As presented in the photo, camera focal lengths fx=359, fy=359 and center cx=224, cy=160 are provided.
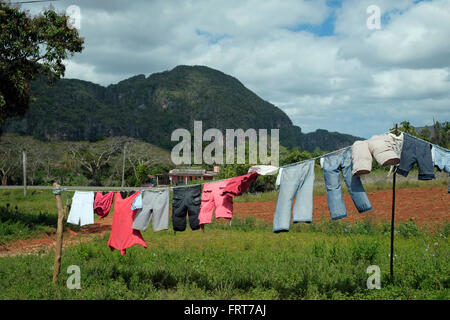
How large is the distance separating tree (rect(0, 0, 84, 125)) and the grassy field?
756 cm

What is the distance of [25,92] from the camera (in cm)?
1444

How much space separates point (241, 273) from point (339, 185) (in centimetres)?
285

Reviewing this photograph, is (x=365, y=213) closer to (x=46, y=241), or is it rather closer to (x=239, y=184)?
(x=239, y=184)

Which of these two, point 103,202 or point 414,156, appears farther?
point 103,202

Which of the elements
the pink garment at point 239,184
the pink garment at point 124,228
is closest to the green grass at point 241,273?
the pink garment at point 124,228

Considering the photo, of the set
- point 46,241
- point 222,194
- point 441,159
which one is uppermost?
point 441,159

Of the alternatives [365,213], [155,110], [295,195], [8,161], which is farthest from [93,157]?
[155,110]

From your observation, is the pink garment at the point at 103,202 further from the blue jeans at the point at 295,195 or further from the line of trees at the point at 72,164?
the line of trees at the point at 72,164

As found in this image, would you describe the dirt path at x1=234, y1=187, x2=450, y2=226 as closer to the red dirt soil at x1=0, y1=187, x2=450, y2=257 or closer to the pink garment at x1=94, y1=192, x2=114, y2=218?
the red dirt soil at x1=0, y1=187, x2=450, y2=257

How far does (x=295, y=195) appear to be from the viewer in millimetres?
6211

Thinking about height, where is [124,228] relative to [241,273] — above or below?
above

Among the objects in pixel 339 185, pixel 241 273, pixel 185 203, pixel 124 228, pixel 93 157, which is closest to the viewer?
pixel 339 185

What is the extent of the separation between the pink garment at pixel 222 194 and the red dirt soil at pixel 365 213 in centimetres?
696

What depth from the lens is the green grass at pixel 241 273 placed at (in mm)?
6555
